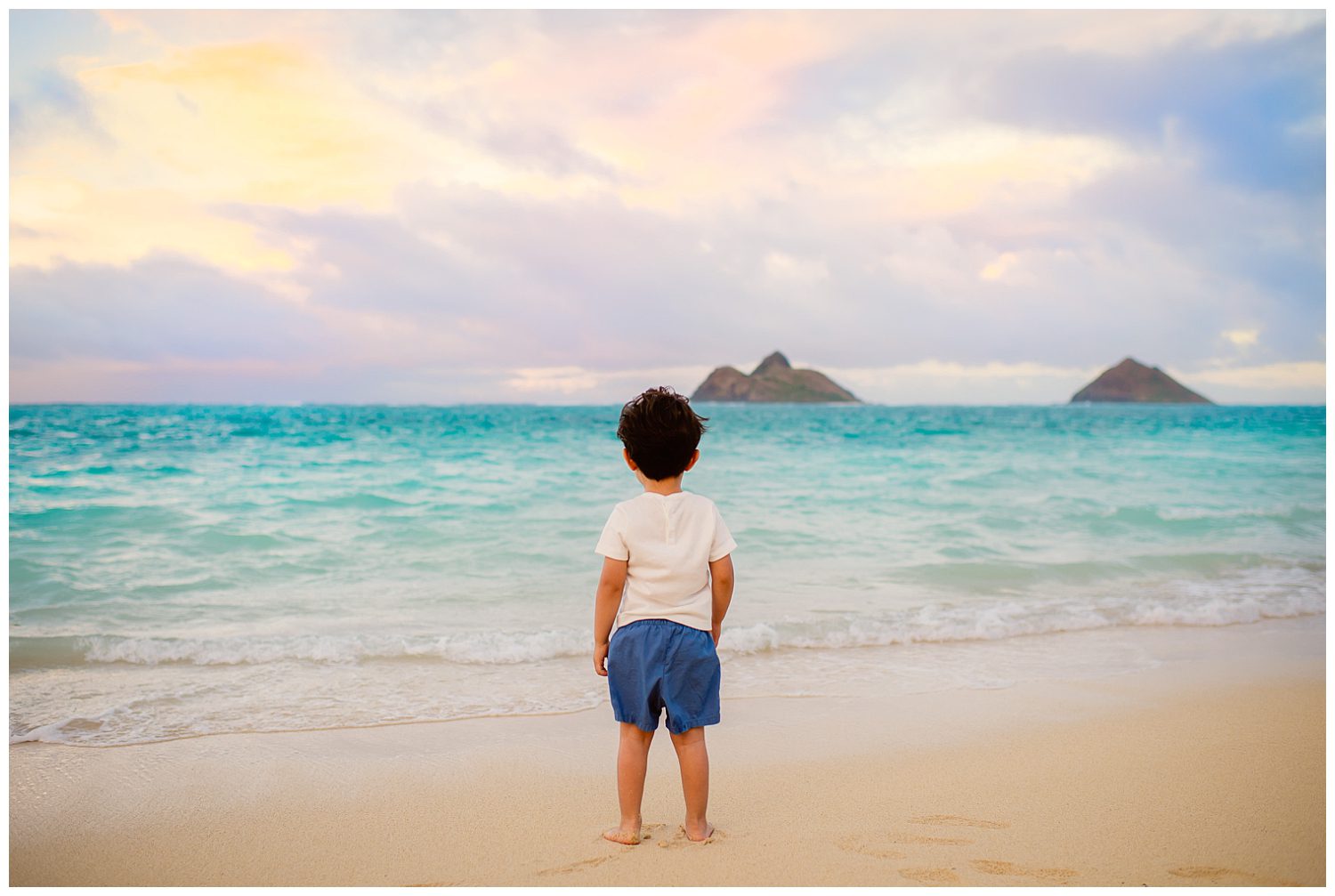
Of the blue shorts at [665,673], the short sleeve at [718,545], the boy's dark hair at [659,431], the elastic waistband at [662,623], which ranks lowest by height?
the blue shorts at [665,673]

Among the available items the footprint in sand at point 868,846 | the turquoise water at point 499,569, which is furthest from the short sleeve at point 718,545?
the turquoise water at point 499,569

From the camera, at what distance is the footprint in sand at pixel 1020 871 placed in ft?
7.72

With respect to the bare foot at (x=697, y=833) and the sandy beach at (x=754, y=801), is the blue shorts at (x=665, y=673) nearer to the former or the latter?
the bare foot at (x=697, y=833)

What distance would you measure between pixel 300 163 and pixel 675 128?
202 inches

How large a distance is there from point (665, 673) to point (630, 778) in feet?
1.23

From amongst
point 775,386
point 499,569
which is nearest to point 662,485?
point 499,569

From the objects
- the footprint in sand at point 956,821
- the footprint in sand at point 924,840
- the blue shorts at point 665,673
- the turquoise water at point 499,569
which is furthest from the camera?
the turquoise water at point 499,569

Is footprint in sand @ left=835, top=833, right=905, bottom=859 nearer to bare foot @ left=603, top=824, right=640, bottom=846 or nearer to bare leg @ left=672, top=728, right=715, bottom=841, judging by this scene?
bare leg @ left=672, top=728, right=715, bottom=841

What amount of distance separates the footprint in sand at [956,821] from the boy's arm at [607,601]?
1.21 metres

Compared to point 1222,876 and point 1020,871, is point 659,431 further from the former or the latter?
point 1222,876

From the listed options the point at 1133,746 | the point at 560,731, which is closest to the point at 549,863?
the point at 560,731

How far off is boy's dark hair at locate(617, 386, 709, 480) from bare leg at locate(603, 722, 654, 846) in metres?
0.81

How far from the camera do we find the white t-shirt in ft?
7.89

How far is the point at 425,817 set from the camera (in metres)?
2.74
